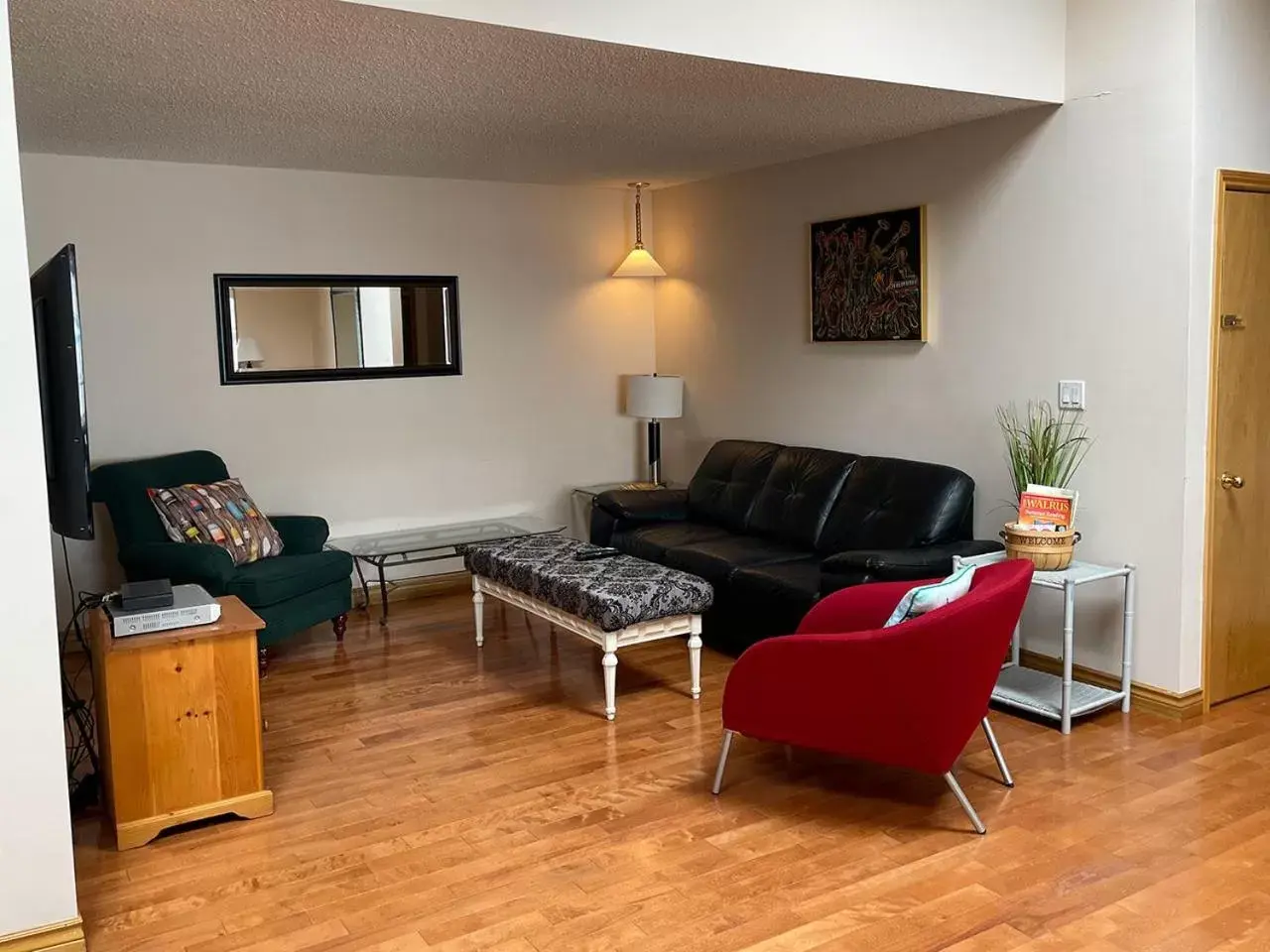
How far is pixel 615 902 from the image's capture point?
9.25ft

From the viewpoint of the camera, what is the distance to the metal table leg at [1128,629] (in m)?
4.00

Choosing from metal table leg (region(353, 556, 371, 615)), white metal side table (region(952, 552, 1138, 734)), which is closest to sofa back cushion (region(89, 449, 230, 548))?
metal table leg (region(353, 556, 371, 615))

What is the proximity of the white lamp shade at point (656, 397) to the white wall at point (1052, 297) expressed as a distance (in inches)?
24.1

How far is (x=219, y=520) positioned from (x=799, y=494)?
2.63 metres

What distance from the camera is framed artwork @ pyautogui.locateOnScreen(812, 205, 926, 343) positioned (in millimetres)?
4906

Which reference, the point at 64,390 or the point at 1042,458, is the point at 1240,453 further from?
the point at 64,390

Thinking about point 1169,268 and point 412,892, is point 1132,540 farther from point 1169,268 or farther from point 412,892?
point 412,892

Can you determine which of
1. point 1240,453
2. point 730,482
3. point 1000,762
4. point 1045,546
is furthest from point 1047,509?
point 730,482

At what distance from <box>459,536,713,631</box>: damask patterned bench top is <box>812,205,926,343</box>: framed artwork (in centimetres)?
158

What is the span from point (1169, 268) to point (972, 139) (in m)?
1.10

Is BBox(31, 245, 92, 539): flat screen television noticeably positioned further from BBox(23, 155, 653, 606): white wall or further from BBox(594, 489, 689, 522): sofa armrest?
BBox(594, 489, 689, 522): sofa armrest

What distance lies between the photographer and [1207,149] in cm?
379

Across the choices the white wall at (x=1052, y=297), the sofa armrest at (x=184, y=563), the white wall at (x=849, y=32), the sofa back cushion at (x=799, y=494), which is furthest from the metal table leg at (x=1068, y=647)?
the sofa armrest at (x=184, y=563)

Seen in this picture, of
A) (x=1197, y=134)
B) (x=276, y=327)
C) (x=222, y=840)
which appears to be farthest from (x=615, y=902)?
(x=276, y=327)
